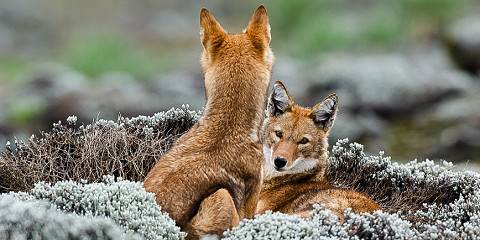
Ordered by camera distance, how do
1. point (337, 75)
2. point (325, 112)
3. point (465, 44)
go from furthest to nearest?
1. point (465, 44)
2. point (337, 75)
3. point (325, 112)

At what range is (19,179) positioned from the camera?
9164 mm

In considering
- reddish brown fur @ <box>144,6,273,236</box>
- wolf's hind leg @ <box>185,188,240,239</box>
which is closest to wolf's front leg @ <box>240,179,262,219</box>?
reddish brown fur @ <box>144,6,273,236</box>

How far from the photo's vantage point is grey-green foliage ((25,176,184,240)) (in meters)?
7.35

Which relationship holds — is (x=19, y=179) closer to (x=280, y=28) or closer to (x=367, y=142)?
(x=367, y=142)

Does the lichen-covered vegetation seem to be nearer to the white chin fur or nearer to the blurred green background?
the white chin fur

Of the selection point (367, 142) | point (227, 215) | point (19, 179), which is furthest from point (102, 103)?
point (227, 215)

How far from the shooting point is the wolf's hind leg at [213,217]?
7.45 meters

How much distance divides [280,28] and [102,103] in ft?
37.2

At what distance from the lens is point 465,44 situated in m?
30.8

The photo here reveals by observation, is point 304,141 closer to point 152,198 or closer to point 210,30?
point 210,30

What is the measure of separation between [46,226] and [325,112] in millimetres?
3036

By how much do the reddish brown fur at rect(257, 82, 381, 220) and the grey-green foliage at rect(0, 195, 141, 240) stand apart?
210 cm

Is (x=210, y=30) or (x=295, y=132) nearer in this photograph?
(x=210, y=30)

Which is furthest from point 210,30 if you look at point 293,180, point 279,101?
point 293,180
